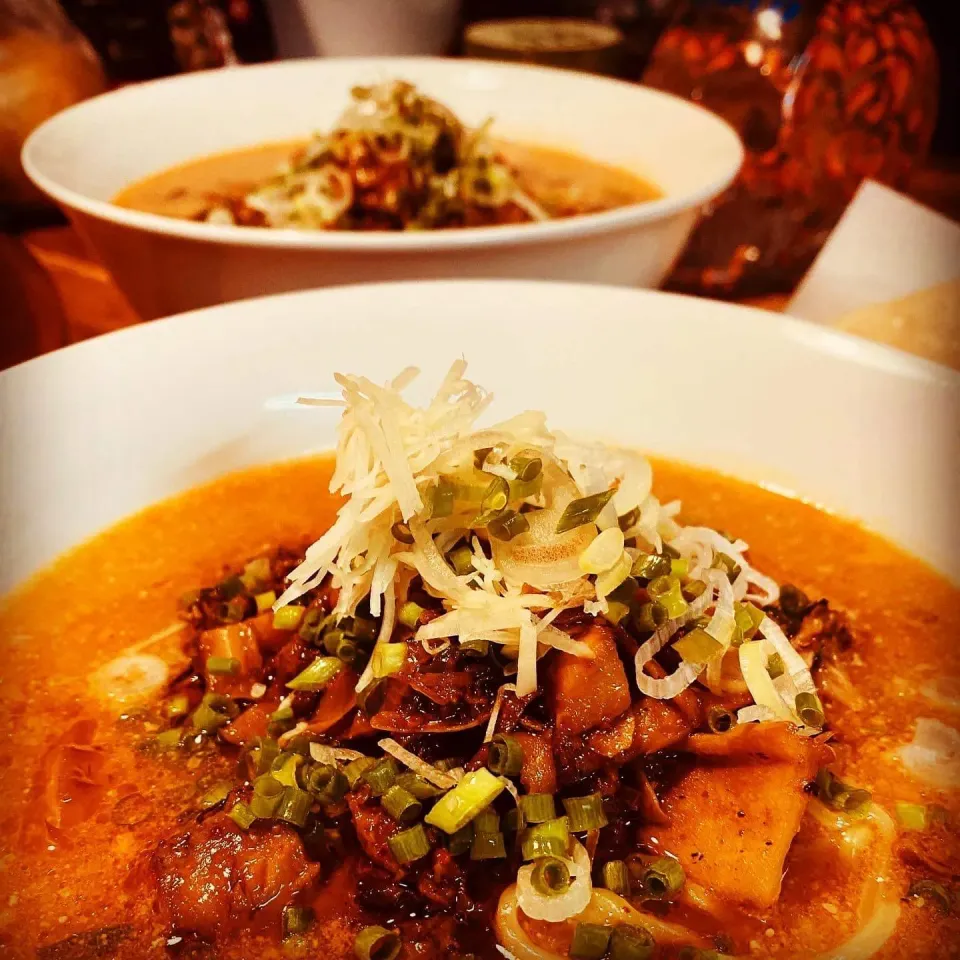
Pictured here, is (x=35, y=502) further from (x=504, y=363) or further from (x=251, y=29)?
(x=251, y=29)

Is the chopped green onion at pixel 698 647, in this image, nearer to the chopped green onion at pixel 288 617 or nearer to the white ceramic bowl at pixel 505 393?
the chopped green onion at pixel 288 617

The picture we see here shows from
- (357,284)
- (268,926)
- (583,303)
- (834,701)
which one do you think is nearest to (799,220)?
(583,303)

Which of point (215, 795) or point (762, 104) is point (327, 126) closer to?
point (762, 104)

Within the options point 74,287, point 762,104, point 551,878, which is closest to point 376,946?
point 551,878

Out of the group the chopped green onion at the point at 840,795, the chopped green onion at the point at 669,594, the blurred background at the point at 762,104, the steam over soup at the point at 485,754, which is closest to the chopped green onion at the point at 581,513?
the steam over soup at the point at 485,754

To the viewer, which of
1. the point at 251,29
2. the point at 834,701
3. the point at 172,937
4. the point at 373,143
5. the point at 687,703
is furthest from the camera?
the point at 251,29

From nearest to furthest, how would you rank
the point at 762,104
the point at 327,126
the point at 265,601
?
the point at 265,601 → the point at 762,104 → the point at 327,126

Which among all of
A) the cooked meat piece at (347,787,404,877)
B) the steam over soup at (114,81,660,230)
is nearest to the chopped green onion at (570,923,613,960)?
the cooked meat piece at (347,787,404,877)
